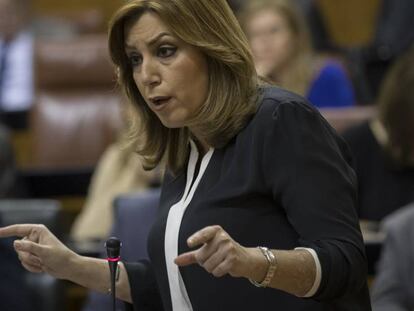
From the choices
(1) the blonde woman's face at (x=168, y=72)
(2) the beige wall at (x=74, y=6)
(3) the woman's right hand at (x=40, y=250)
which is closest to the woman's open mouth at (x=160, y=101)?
(1) the blonde woman's face at (x=168, y=72)

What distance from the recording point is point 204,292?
4.39 feet

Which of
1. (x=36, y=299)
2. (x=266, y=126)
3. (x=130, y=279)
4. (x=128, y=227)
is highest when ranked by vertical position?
(x=266, y=126)

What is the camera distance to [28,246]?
4.48 ft

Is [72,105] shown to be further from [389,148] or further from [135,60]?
[135,60]

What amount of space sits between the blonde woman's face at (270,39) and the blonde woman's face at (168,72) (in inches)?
79.1

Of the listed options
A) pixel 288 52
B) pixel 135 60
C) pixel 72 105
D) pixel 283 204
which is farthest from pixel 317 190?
pixel 72 105

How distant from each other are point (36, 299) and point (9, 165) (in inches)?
30.1

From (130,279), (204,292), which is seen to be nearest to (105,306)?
(130,279)

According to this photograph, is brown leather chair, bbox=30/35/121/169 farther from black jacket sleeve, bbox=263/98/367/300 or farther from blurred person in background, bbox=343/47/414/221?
black jacket sleeve, bbox=263/98/367/300

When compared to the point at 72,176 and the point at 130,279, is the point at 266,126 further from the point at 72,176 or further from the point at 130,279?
the point at 72,176

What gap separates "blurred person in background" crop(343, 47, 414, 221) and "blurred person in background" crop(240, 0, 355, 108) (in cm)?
36

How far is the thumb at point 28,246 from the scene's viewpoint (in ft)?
4.47

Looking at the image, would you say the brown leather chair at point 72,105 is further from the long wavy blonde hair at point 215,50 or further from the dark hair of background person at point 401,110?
the long wavy blonde hair at point 215,50

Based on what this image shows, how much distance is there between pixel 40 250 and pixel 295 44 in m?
2.20
